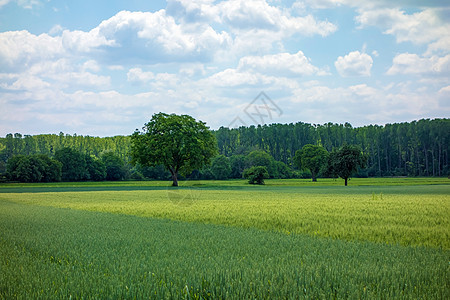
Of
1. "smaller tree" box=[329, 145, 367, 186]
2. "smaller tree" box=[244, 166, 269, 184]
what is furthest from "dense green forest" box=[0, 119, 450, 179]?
"smaller tree" box=[329, 145, 367, 186]

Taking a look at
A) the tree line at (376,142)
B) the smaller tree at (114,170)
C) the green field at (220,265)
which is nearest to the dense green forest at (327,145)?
the tree line at (376,142)

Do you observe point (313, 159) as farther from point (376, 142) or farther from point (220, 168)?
point (376, 142)

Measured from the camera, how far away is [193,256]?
6.53 metres

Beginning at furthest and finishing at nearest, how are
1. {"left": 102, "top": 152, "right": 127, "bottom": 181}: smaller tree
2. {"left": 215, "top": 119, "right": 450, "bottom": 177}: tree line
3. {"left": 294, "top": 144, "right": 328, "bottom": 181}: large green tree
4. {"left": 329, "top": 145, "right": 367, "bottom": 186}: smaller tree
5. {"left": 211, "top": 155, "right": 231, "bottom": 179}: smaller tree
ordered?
{"left": 215, "top": 119, "right": 450, "bottom": 177}: tree line, {"left": 102, "top": 152, "right": 127, "bottom": 181}: smaller tree, {"left": 211, "top": 155, "right": 231, "bottom": 179}: smaller tree, {"left": 294, "top": 144, "right": 328, "bottom": 181}: large green tree, {"left": 329, "top": 145, "right": 367, "bottom": 186}: smaller tree

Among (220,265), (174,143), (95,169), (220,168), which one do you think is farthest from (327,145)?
(220,265)

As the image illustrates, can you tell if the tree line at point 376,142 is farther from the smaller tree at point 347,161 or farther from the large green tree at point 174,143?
the large green tree at point 174,143

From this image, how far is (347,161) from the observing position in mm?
64250

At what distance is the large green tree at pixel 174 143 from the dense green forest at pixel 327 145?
48.3 m

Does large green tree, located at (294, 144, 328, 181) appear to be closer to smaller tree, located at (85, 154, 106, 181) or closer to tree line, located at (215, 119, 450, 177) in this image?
tree line, located at (215, 119, 450, 177)

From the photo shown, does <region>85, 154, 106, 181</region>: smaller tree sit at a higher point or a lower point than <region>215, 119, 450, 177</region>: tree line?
lower

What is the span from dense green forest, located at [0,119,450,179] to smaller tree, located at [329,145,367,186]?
155 feet

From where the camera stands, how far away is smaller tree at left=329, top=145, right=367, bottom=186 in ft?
210

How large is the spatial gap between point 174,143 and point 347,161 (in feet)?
104

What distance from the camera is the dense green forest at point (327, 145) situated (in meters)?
126
